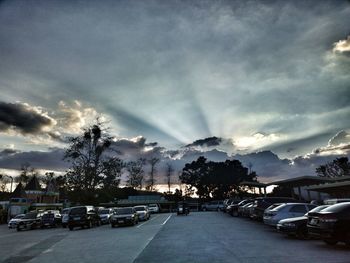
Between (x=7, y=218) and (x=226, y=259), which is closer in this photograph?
(x=226, y=259)

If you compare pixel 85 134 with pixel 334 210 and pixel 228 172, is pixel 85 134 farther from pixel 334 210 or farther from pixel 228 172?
pixel 334 210

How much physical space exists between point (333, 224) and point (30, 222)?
31.1 metres

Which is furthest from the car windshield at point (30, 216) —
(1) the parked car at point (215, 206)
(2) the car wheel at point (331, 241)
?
(1) the parked car at point (215, 206)

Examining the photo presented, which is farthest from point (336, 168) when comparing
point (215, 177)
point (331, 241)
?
point (331, 241)

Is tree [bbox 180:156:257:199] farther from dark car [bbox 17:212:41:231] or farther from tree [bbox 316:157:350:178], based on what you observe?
dark car [bbox 17:212:41:231]

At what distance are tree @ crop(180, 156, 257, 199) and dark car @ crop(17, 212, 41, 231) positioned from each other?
182 feet

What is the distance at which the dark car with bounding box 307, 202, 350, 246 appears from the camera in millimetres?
11523

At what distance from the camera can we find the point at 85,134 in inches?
2248

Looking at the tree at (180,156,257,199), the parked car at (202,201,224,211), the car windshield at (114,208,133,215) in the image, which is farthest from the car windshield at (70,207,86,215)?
the tree at (180,156,257,199)

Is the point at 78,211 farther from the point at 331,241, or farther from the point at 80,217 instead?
the point at 331,241

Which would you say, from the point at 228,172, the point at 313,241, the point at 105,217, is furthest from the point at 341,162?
the point at 313,241

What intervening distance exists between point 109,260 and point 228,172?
7813 centimetres

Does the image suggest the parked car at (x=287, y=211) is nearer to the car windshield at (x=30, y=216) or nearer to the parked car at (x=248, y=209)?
the parked car at (x=248, y=209)

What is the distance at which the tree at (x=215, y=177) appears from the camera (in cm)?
8669
